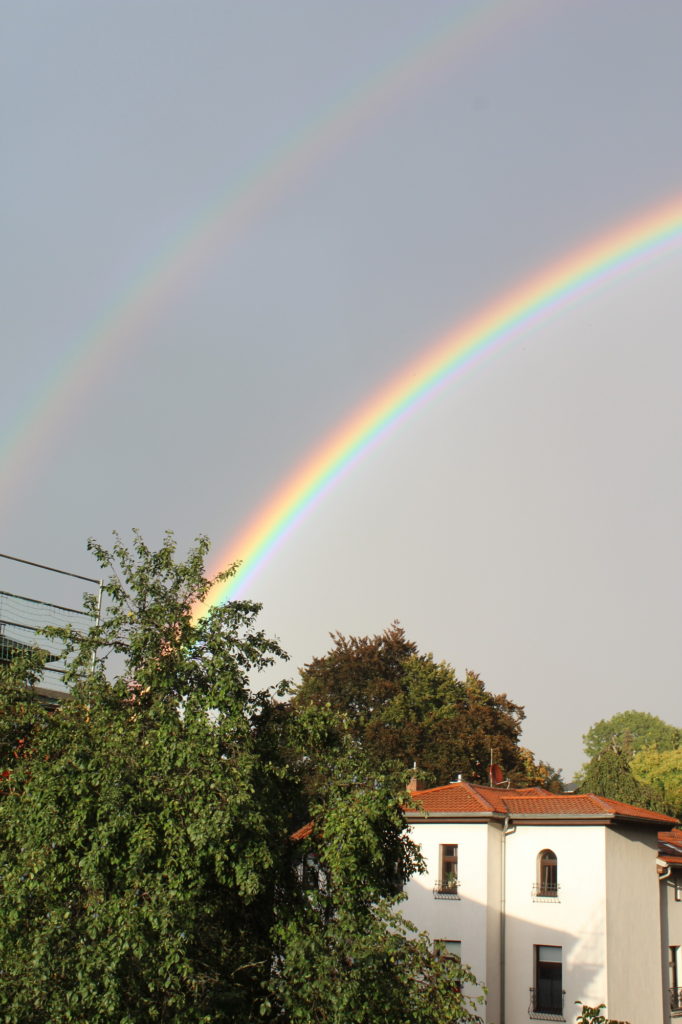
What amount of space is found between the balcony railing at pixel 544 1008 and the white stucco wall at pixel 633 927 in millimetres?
1634

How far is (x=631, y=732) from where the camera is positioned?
144m

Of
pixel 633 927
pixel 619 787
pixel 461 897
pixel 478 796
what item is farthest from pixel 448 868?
pixel 619 787

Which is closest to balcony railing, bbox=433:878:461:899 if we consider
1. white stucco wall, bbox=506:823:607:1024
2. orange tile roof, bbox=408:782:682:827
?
white stucco wall, bbox=506:823:607:1024

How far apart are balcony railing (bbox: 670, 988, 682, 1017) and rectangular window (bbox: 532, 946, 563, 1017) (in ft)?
21.7

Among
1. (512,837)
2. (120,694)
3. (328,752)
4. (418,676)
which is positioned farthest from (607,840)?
(418,676)

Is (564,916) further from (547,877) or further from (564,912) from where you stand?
(547,877)

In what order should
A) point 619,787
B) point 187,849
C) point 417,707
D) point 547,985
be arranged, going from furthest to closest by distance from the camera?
point 417,707
point 619,787
point 547,985
point 187,849

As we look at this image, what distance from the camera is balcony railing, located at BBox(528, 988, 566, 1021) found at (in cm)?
→ 3062

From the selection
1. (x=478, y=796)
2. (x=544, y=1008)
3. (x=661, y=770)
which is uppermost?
(x=661, y=770)

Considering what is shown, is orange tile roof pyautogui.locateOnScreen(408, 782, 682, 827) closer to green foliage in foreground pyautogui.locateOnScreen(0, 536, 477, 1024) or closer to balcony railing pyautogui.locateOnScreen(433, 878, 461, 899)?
balcony railing pyautogui.locateOnScreen(433, 878, 461, 899)

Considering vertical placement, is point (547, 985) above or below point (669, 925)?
below

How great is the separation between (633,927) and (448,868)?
265 inches

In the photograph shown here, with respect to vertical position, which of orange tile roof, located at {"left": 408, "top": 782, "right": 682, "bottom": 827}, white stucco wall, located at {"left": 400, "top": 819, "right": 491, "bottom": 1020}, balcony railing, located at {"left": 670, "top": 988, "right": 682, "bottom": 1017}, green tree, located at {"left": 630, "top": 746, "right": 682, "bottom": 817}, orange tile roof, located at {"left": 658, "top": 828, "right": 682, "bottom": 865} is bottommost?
balcony railing, located at {"left": 670, "top": 988, "right": 682, "bottom": 1017}

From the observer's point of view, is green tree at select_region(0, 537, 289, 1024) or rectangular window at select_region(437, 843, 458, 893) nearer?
green tree at select_region(0, 537, 289, 1024)
